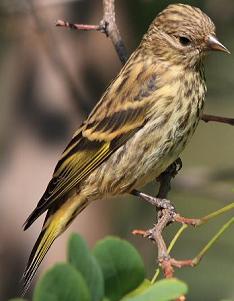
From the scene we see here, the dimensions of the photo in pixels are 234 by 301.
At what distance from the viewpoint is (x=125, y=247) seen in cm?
212

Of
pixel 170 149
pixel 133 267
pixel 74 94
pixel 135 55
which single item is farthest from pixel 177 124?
pixel 133 267

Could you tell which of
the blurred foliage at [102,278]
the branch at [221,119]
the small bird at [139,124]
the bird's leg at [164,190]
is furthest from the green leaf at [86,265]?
the small bird at [139,124]

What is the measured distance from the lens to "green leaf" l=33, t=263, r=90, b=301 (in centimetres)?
184

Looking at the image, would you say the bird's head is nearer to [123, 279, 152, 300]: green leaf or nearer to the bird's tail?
the bird's tail

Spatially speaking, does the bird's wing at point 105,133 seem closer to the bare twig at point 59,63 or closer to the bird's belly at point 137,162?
the bird's belly at point 137,162

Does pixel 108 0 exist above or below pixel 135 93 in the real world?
above

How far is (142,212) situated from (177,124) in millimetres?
2637

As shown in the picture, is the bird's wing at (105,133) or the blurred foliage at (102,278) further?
the bird's wing at (105,133)

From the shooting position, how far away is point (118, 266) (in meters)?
2.12

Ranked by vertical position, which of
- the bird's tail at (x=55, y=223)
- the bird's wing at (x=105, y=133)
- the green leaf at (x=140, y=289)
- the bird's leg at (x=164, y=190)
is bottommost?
the bird's tail at (x=55, y=223)

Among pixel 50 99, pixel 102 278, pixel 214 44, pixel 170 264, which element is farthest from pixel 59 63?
pixel 102 278

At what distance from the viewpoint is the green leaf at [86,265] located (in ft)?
6.36

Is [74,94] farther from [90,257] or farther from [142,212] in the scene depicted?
[90,257]

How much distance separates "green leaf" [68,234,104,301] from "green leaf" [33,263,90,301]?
0.18 ft
